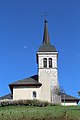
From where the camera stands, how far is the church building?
68.2 m

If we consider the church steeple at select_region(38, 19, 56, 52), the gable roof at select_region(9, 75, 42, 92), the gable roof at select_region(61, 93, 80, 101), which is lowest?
the gable roof at select_region(61, 93, 80, 101)

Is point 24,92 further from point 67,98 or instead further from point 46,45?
point 46,45

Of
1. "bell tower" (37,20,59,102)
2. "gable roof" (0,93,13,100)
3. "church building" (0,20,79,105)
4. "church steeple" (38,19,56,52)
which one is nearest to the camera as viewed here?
"church building" (0,20,79,105)

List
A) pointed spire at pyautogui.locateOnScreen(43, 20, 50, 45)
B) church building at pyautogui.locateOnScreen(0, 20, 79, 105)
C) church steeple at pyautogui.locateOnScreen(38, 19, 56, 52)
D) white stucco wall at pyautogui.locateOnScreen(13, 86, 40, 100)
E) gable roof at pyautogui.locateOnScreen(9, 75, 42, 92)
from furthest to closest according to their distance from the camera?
pointed spire at pyautogui.locateOnScreen(43, 20, 50, 45)
church steeple at pyautogui.locateOnScreen(38, 19, 56, 52)
gable roof at pyautogui.locateOnScreen(9, 75, 42, 92)
church building at pyautogui.locateOnScreen(0, 20, 79, 105)
white stucco wall at pyautogui.locateOnScreen(13, 86, 40, 100)

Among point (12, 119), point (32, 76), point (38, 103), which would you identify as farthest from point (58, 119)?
point (32, 76)

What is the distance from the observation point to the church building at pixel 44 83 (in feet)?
224

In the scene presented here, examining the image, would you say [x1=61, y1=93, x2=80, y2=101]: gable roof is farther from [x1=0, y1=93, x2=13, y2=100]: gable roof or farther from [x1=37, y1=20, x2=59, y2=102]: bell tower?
[x1=0, y1=93, x2=13, y2=100]: gable roof

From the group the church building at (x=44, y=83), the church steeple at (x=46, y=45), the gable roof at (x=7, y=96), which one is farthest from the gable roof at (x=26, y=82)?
the church steeple at (x=46, y=45)

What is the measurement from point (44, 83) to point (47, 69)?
133 inches

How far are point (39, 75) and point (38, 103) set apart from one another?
20622 millimetres

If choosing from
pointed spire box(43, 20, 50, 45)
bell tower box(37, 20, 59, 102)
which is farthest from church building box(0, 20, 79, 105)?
pointed spire box(43, 20, 50, 45)

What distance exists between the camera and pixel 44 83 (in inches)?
2736

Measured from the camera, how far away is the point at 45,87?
68938mm

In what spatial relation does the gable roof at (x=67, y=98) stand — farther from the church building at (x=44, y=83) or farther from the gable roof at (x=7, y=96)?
the gable roof at (x=7, y=96)
